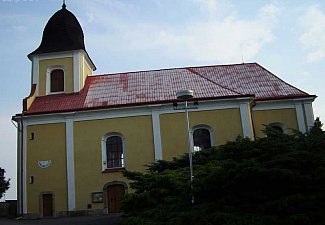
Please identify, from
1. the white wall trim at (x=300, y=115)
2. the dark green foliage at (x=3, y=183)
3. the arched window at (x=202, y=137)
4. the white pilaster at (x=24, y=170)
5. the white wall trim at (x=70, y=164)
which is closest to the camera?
the white wall trim at (x=70, y=164)

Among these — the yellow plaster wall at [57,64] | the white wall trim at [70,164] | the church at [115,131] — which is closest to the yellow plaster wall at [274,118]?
the church at [115,131]

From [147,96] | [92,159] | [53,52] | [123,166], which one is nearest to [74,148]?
[92,159]

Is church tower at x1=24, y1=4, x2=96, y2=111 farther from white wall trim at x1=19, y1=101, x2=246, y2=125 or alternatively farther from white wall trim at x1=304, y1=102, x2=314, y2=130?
white wall trim at x1=304, y1=102, x2=314, y2=130

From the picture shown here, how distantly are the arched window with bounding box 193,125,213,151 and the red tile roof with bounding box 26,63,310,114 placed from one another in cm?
196

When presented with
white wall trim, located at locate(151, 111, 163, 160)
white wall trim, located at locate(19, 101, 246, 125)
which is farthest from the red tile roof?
white wall trim, located at locate(151, 111, 163, 160)

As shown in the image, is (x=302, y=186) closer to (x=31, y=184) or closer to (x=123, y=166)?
(x=123, y=166)

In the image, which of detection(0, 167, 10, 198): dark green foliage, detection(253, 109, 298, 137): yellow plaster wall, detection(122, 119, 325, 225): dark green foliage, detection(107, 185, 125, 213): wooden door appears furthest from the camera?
detection(0, 167, 10, 198): dark green foliage

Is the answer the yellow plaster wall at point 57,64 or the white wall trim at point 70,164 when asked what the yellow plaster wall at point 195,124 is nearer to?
the white wall trim at point 70,164

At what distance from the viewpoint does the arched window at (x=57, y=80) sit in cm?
2827

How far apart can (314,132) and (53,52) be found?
66.5ft

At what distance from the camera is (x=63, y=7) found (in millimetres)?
30844

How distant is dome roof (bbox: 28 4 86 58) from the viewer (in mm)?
28578

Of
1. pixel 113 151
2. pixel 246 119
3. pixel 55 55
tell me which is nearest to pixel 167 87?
pixel 113 151

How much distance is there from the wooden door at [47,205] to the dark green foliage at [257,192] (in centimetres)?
1305
